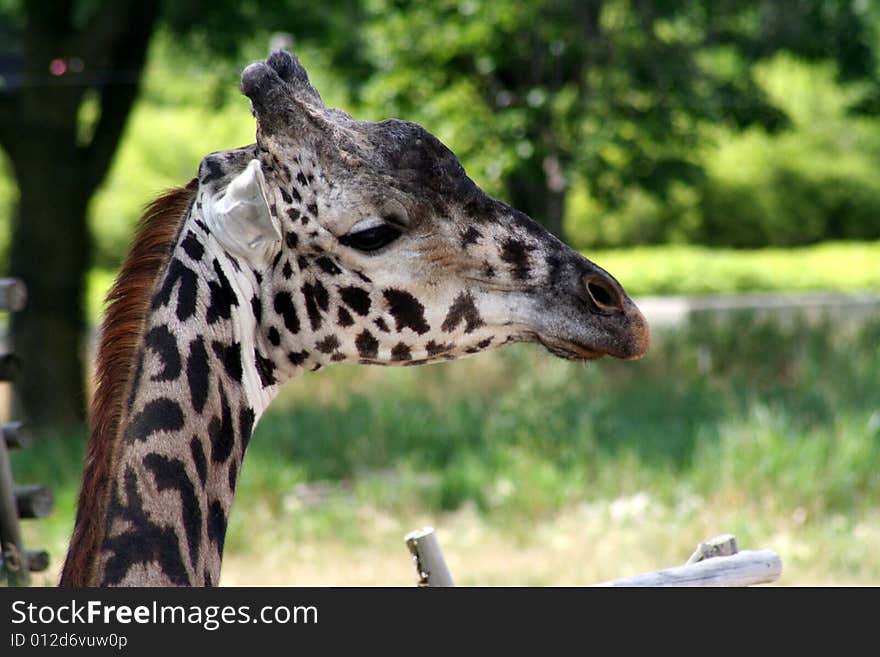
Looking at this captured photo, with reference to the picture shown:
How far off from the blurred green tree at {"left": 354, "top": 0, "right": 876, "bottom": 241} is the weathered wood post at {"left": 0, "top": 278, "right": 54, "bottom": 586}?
6.34 meters

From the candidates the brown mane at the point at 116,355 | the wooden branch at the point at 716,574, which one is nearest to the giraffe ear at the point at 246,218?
the brown mane at the point at 116,355

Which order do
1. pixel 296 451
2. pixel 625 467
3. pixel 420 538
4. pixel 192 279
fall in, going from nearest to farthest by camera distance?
pixel 192 279, pixel 420 538, pixel 625 467, pixel 296 451

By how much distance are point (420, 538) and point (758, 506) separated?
15.8 ft

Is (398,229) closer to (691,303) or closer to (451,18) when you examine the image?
(451,18)

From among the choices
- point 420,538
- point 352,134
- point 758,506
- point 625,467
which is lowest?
point 420,538

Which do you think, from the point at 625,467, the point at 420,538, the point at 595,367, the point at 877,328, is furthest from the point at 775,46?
the point at 420,538

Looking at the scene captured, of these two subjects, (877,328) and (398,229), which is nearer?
(398,229)

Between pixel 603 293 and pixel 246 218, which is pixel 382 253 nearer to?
pixel 246 218

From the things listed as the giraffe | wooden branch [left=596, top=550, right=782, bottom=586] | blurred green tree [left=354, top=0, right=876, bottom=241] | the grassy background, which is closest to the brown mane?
the giraffe

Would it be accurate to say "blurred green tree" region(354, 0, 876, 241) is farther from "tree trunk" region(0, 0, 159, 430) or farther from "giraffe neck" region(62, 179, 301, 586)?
"giraffe neck" region(62, 179, 301, 586)

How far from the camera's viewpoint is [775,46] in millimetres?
11656

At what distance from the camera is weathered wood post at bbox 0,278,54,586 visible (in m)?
4.12

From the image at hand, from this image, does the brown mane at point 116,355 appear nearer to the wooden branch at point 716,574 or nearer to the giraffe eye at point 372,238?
the giraffe eye at point 372,238

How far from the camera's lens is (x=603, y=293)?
246 centimetres
